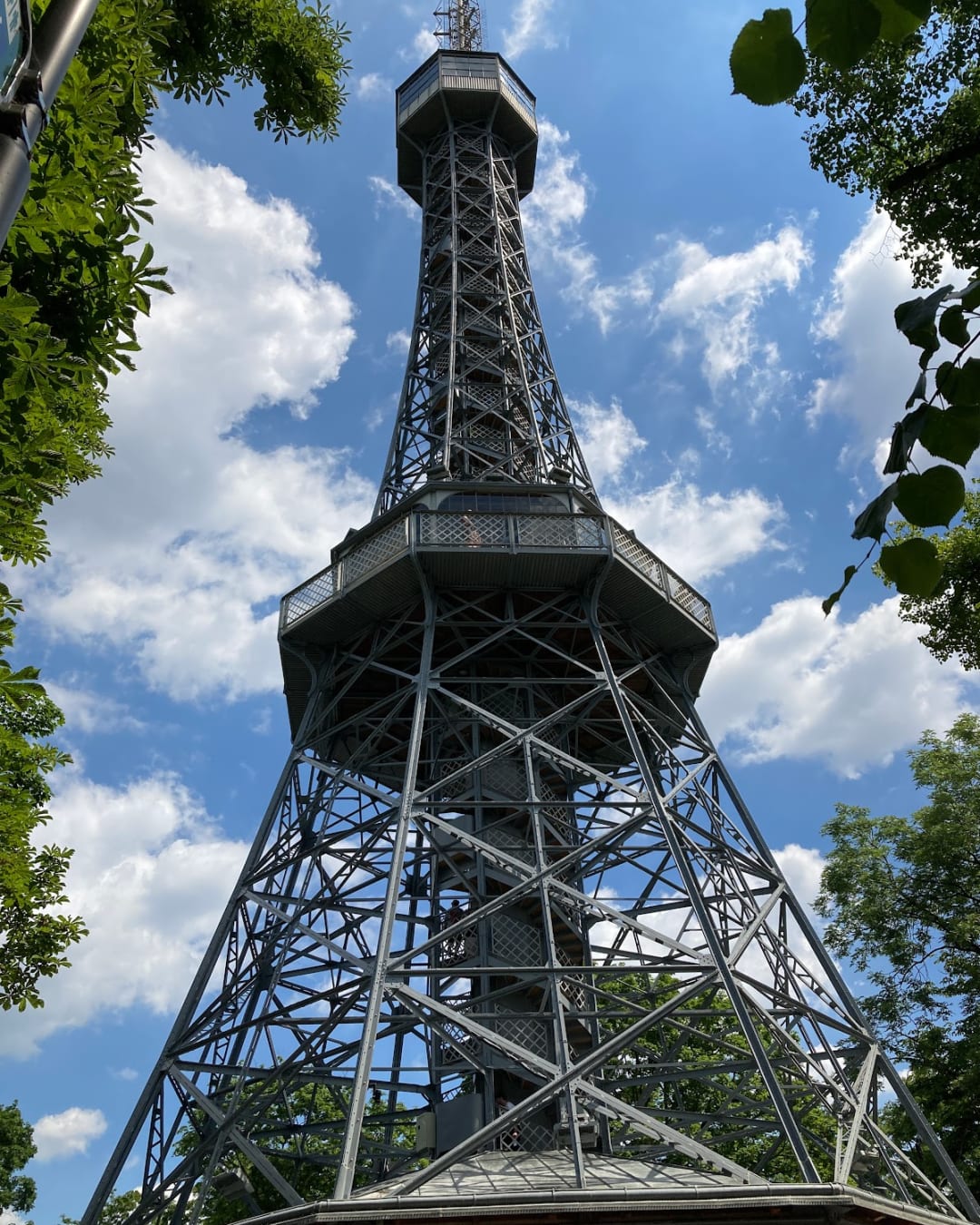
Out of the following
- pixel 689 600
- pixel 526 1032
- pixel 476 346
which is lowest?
pixel 526 1032

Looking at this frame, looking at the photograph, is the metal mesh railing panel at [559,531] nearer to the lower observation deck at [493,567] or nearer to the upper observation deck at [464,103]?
the lower observation deck at [493,567]

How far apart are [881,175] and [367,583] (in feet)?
37.0

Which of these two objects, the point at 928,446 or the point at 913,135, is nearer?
the point at 928,446

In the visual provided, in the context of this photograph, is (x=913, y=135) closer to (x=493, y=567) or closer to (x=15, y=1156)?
(x=493, y=567)

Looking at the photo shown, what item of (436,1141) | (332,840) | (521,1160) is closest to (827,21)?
(521,1160)

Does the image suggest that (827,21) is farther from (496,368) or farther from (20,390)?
(496,368)

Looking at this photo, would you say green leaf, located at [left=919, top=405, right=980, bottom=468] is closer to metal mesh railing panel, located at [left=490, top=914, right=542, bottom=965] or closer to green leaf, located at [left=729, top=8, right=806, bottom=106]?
green leaf, located at [left=729, top=8, right=806, bottom=106]

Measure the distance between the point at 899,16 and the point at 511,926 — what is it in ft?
53.8

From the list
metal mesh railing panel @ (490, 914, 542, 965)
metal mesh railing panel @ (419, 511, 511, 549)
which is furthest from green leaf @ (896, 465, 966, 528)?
metal mesh railing panel @ (419, 511, 511, 549)

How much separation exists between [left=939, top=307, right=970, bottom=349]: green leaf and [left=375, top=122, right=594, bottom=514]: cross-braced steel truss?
2132cm

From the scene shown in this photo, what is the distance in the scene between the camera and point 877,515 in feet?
6.14

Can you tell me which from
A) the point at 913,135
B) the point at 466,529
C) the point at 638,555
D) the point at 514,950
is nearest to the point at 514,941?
the point at 514,950

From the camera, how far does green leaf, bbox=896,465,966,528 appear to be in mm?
1886

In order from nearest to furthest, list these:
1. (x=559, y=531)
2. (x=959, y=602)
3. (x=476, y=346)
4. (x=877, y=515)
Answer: (x=877, y=515) → (x=959, y=602) → (x=559, y=531) → (x=476, y=346)
